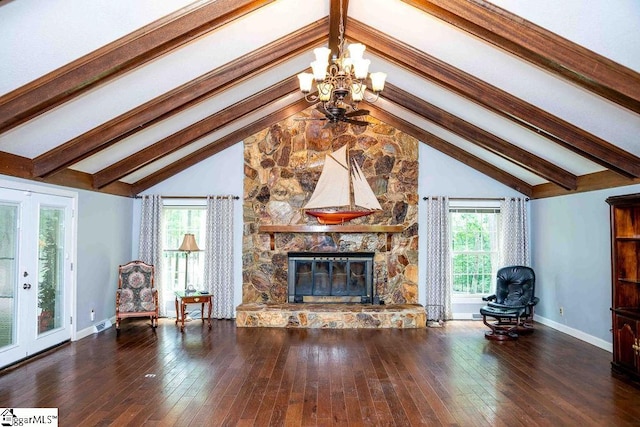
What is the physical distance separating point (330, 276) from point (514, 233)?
328cm

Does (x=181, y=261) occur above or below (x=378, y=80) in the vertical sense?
below

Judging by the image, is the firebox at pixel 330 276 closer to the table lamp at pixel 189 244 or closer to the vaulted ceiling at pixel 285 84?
the table lamp at pixel 189 244

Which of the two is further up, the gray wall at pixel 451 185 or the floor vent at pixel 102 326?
the gray wall at pixel 451 185

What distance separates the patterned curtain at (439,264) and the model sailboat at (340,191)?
1.02 metres

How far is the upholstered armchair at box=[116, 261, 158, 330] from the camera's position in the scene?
7.26m

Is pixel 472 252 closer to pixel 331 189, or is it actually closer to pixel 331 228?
pixel 331 228

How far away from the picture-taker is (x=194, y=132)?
6.82 meters

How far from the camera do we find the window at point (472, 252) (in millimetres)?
8539

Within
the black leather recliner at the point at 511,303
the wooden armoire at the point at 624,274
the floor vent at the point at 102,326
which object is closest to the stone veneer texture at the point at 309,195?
the black leather recliner at the point at 511,303

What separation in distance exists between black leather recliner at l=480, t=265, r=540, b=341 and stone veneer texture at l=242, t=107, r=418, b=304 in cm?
141

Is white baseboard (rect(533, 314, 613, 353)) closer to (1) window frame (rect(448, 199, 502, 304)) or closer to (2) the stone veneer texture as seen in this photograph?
(1) window frame (rect(448, 199, 502, 304))

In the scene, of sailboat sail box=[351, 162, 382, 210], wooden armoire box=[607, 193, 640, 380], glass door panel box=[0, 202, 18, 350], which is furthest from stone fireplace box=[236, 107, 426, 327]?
glass door panel box=[0, 202, 18, 350]

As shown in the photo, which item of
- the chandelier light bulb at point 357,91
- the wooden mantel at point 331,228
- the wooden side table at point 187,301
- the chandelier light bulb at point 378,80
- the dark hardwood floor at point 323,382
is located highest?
the chandelier light bulb at point 378,80

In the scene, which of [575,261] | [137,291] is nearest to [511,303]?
[575,261]
